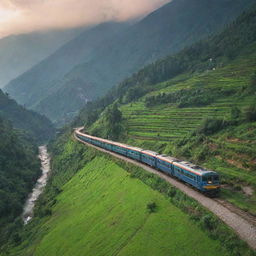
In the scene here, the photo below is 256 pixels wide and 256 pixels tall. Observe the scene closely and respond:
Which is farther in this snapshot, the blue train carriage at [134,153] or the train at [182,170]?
the blue train carriage at [134,153]

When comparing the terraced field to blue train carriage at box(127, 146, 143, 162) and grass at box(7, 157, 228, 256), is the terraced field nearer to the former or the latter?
blue train carriage at box(127, 146, 143, 162)

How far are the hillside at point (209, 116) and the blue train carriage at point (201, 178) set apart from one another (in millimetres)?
1671

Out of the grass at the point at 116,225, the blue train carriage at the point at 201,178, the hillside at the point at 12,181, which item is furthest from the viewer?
the hillside at the point at 12,181

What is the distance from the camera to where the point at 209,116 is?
53.8 metres

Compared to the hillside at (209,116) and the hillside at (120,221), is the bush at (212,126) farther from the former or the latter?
the hillside at (120,221)

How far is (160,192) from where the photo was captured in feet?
104

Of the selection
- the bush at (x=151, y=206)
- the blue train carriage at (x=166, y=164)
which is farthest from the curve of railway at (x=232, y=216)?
the blue train carriage at (x=166, y=164)

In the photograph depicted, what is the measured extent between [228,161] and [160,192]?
9576mm

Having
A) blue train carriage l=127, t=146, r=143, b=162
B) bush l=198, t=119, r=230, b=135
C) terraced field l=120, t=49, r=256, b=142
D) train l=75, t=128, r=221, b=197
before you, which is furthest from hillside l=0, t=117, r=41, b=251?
bush l=198, t=119, r=230, b=135

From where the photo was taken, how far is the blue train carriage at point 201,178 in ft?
91.2

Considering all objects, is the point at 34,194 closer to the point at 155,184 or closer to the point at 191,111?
the point at 191,111

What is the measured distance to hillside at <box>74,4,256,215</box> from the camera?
3444 cm

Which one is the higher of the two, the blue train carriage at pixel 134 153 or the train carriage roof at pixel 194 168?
the train carriage roof at pixel 194 168

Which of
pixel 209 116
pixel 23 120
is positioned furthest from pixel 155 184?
pixel 23 120
